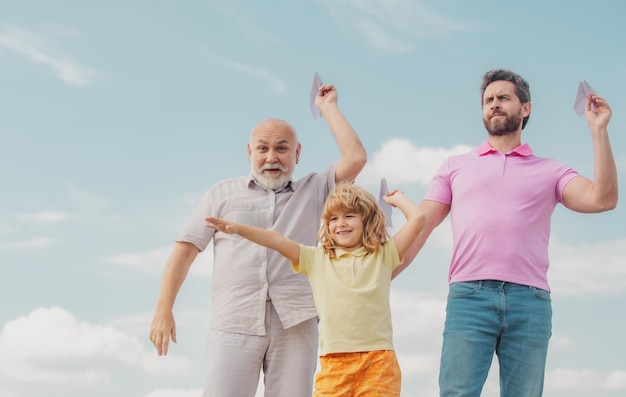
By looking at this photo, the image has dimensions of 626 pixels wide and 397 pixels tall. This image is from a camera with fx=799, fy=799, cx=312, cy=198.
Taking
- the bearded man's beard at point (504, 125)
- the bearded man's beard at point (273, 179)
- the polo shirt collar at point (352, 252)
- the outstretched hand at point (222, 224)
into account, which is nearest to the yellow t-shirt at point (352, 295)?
the polo shirt collar at point (352, 252)

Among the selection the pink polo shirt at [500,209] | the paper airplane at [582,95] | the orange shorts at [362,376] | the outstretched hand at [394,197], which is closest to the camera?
the orange shorts at [362,376]

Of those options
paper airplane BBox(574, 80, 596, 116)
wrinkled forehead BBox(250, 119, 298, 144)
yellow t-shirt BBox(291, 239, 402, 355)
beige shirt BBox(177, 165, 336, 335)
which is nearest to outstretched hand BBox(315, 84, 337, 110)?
wrinkled forehead BBox(250, 119, 298, 144)

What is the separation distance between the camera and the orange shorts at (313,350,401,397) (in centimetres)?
470

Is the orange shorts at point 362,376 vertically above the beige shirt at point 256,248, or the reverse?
the beige shirt at point 256,248

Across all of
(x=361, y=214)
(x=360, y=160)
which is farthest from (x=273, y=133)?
(x=361, y=214)

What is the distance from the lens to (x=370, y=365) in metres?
4.75

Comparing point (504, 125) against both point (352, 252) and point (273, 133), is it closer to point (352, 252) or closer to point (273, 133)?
point (352, 252)

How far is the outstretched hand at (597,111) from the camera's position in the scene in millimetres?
5703

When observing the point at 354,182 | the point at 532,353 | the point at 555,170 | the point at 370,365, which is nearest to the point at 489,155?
the point at 555,170

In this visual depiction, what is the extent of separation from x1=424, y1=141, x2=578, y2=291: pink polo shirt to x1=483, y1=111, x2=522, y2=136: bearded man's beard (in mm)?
127

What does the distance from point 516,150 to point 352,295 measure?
69.6 inches

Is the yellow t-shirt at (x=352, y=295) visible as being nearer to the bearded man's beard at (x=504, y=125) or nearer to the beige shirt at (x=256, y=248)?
the beige shirt at (x=256, y=248)

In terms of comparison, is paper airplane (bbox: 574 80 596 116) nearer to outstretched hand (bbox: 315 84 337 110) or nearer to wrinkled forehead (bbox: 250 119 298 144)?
outstretched hand (bbox: 315 84 337 110)

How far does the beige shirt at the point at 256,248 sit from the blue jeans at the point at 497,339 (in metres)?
1.02
